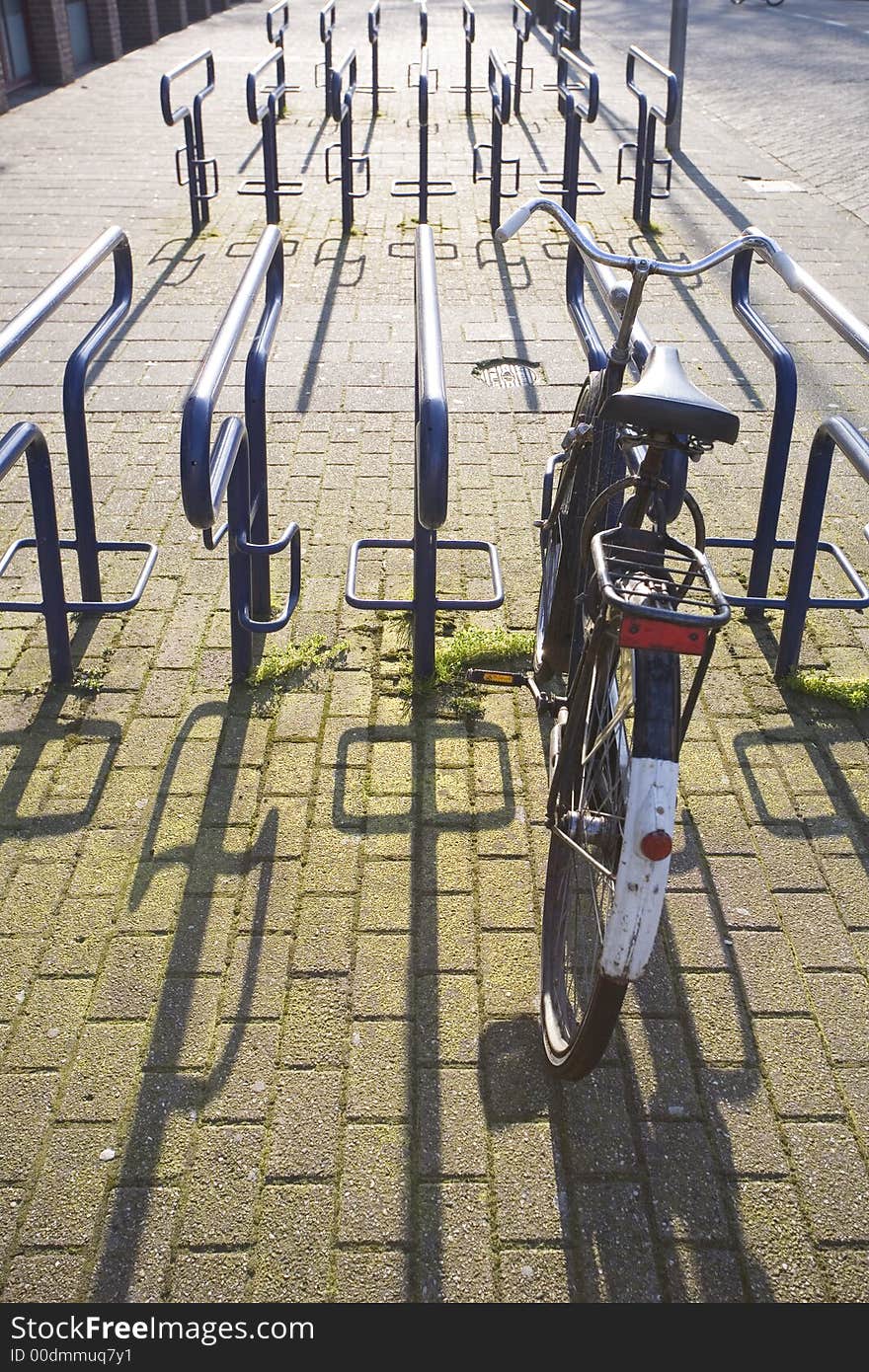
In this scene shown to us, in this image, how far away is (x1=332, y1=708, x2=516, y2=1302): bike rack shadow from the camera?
2.51 metres

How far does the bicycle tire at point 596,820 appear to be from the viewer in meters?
2.41

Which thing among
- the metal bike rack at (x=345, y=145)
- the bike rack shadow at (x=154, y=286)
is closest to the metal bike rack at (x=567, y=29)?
the metal bike rack at (x=345, y=145)

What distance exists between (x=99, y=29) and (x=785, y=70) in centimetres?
933

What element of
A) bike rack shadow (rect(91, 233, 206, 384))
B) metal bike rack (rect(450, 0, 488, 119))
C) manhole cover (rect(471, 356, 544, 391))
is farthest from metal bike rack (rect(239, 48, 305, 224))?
metal bike rack (rect(450, 0, 488, 119))

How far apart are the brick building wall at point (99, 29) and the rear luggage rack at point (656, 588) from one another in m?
13.7

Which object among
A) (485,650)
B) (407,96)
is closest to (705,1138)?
(485,650)

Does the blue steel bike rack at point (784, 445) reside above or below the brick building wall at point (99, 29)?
above

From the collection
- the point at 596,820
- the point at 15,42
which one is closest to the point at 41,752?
the point at 596,820

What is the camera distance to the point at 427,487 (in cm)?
346

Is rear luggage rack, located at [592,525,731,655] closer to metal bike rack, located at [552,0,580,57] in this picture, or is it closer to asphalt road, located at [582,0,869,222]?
asphalt road, located at [582,0,869,222]

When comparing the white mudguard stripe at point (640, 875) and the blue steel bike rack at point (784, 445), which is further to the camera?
the blue steel bike rack at point (784, 445)

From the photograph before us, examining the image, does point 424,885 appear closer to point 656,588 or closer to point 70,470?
point 656,588

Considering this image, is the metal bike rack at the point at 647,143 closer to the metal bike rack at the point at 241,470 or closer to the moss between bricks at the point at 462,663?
the metal bike rack at the point at 241,470

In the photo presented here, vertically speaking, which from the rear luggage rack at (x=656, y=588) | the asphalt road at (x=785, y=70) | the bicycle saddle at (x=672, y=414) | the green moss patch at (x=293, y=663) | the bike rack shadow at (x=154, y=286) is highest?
the bicycle saddle at (x=672, y=414)
